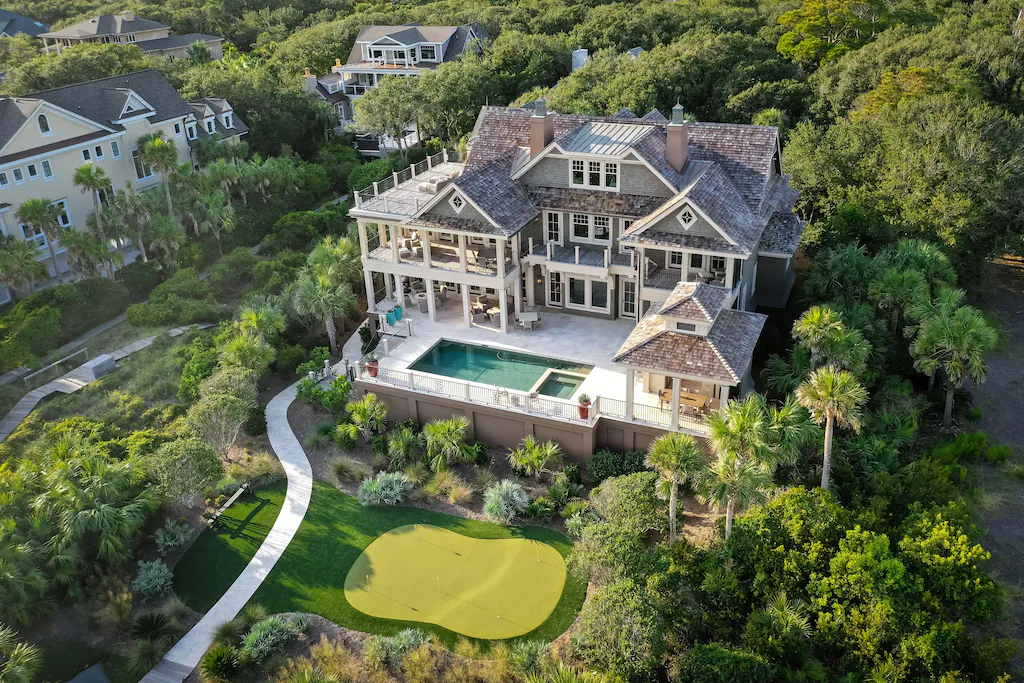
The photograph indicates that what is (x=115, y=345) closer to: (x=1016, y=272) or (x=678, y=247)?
(x=678, y=247)

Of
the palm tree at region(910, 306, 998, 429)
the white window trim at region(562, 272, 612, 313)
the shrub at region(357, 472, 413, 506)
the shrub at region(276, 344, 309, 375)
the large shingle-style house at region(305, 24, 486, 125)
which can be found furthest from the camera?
the large shingle-style house at region(305, 24, 486, 125)

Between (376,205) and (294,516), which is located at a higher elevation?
(376,205)

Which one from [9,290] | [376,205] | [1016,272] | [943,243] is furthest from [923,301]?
[9,290]

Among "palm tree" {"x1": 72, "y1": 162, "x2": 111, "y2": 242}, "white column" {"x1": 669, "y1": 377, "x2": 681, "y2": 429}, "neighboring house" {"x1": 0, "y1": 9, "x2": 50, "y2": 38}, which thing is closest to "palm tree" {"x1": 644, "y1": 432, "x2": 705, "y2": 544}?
"white column" {"x1": 669, "y1": 377, "x2": 681, "y2": 429}

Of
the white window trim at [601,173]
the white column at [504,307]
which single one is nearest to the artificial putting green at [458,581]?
the white column at [504,307]

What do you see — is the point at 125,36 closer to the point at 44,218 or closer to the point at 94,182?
the point at 94,182

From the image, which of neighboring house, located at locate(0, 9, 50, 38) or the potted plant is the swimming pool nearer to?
the potted plant

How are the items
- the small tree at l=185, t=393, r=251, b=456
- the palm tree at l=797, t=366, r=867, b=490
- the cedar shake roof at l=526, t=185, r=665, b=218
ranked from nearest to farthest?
the palm tree at l=797, t=366, r=867, b=490, the small tree at l=185, t=393, r=251, b=456, the cedar shake roof at l=526, t=185, r=665, b=218
